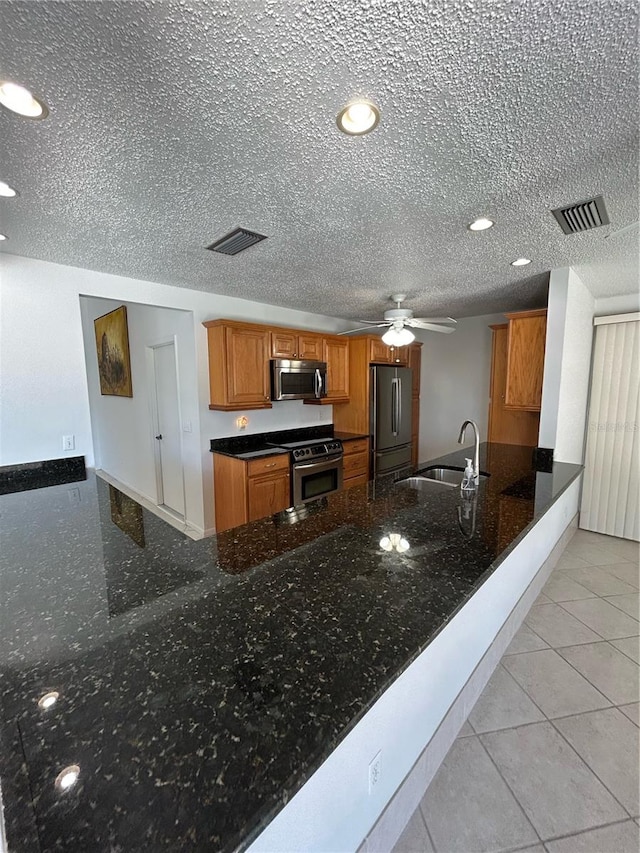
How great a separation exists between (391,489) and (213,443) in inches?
86.7

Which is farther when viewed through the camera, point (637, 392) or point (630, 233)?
point (637, 392)

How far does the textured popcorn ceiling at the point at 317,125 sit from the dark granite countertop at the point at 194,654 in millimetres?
1496

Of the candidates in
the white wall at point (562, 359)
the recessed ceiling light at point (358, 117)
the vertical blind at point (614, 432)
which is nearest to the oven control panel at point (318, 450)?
the white wall at point (562, 359)

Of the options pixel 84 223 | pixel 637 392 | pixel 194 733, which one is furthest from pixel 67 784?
pixel 637 392

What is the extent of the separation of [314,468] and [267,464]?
0.59m

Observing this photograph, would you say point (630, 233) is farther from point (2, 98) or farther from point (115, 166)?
point (2, 98)

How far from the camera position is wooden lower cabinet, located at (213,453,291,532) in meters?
3.41

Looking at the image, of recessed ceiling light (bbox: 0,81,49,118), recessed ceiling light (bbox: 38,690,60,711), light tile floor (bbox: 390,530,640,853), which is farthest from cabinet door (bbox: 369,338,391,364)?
recessed ceiling light (bbox: 38,690,60,711)

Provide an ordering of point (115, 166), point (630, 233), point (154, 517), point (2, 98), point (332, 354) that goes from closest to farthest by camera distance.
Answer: point (2, 98), point (115, 166), point (154, 517), point (630, 233), point (332, 354)

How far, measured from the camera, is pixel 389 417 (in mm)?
4820

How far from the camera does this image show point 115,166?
4.83ft

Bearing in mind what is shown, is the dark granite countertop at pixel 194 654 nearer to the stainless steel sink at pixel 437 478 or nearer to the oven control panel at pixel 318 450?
the stainless steel sink at pixel 437 478

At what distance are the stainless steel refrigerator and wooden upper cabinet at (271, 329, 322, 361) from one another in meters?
0.85

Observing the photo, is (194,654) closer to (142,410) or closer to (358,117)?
(358,117)
